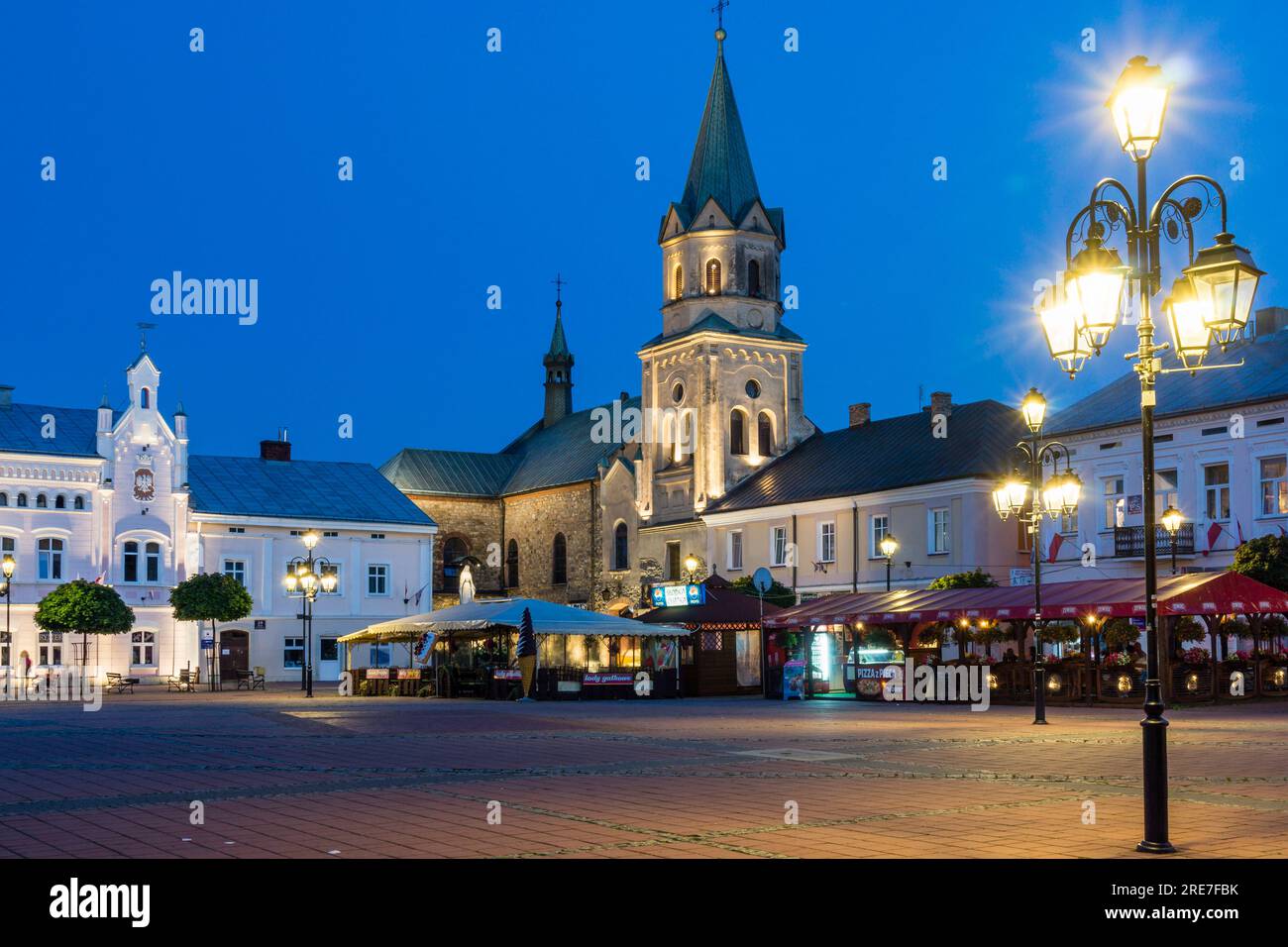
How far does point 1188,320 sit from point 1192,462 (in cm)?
3632

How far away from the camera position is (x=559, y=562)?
79625 mm

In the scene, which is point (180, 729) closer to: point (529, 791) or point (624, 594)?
point (529, 791)

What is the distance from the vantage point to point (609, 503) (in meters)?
74.1

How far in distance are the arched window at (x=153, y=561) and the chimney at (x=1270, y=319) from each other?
41.2m

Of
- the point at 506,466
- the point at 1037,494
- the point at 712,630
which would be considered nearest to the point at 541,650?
the point at 712,630

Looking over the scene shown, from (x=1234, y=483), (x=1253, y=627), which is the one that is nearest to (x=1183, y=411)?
(x=1234, y=483)

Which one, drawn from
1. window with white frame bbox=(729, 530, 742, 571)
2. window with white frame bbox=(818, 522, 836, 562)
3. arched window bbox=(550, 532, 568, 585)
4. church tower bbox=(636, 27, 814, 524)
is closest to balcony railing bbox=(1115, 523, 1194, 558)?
window with white frame bbox=(818, 522, 836, 562)

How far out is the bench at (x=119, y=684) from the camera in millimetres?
49312

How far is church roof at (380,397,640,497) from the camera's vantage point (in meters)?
81.2

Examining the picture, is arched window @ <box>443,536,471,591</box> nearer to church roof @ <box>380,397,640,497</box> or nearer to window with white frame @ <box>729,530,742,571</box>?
church roof @ <box>380,397,640,497</box>

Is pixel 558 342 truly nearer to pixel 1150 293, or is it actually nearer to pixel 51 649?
pixel 51 649

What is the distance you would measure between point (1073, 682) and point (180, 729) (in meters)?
20.0

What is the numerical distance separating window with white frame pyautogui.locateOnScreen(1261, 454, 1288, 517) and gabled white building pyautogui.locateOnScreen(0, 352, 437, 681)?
36.2 metres

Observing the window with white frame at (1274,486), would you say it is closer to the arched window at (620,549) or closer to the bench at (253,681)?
the bench at (253,681)
